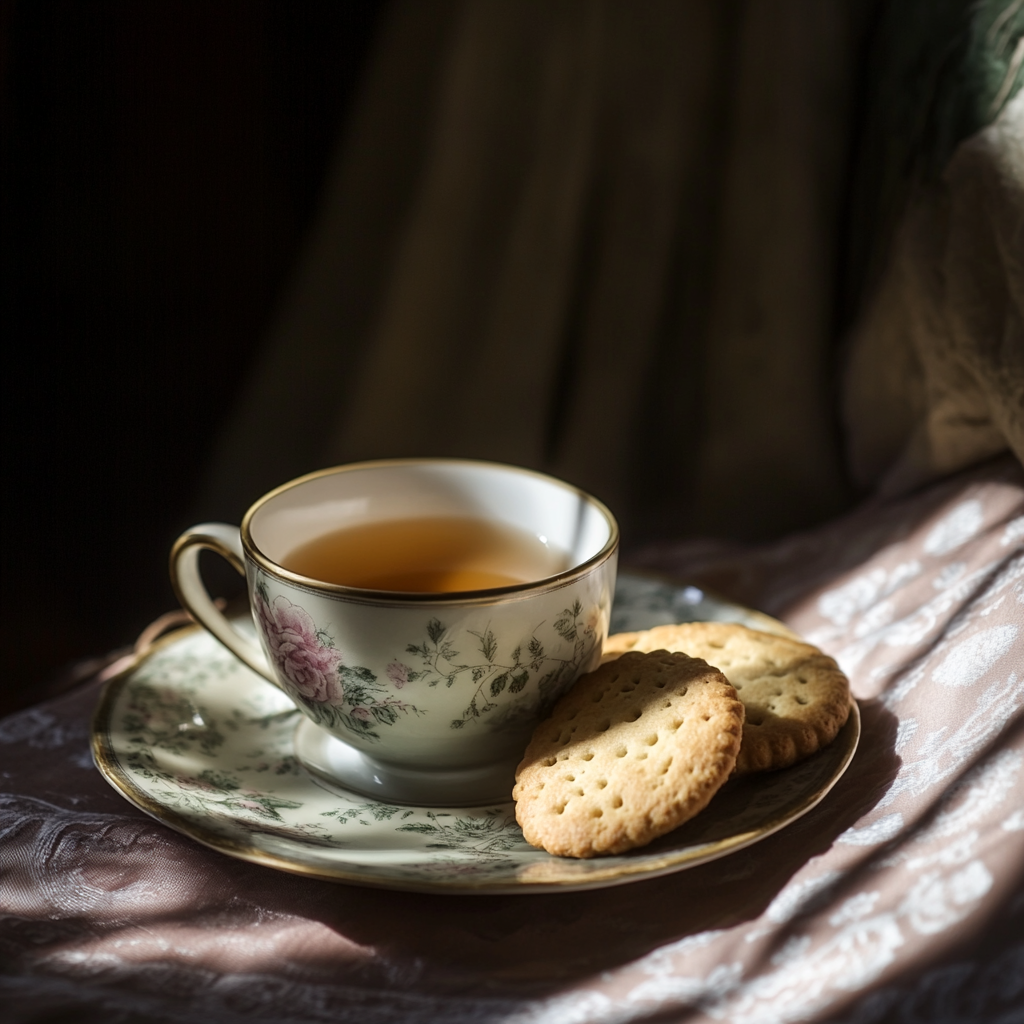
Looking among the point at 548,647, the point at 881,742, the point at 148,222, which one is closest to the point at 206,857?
the point at 548,647

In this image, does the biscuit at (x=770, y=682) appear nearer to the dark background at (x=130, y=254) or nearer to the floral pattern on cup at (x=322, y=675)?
the floral pattern on cup at (x=322, y=675)

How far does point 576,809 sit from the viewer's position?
0.58 m

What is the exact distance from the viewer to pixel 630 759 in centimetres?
60

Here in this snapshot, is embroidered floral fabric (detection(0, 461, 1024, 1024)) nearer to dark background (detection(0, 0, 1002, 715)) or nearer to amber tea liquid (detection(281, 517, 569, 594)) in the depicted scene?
amber tea liquid (detection(281, 517, 569, 594))

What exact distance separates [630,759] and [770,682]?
0.48 ft

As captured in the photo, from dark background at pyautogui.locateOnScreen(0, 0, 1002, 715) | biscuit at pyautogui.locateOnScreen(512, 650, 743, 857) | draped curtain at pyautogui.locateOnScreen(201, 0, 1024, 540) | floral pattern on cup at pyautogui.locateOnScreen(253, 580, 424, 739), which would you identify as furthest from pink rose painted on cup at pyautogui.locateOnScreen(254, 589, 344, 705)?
draped curtain at pyautogui.locateOnScreen(201, 0, 1024, 540)

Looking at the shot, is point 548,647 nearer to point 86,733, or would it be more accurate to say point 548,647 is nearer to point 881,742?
point 881,742

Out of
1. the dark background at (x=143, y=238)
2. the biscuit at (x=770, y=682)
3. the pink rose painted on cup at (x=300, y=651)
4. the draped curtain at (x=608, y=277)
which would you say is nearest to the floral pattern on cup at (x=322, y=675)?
the pink rose painted on cup at (x=300, y=651)

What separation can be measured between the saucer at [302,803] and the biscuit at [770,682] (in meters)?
0.02

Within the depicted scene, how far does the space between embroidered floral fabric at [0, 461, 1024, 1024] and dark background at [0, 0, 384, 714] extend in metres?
0.40

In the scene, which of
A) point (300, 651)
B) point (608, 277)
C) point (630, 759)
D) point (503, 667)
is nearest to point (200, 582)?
point (300, 651)

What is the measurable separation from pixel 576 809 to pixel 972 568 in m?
0.38

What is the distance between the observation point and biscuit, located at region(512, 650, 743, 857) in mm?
562

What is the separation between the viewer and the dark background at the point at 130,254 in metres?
1.00
